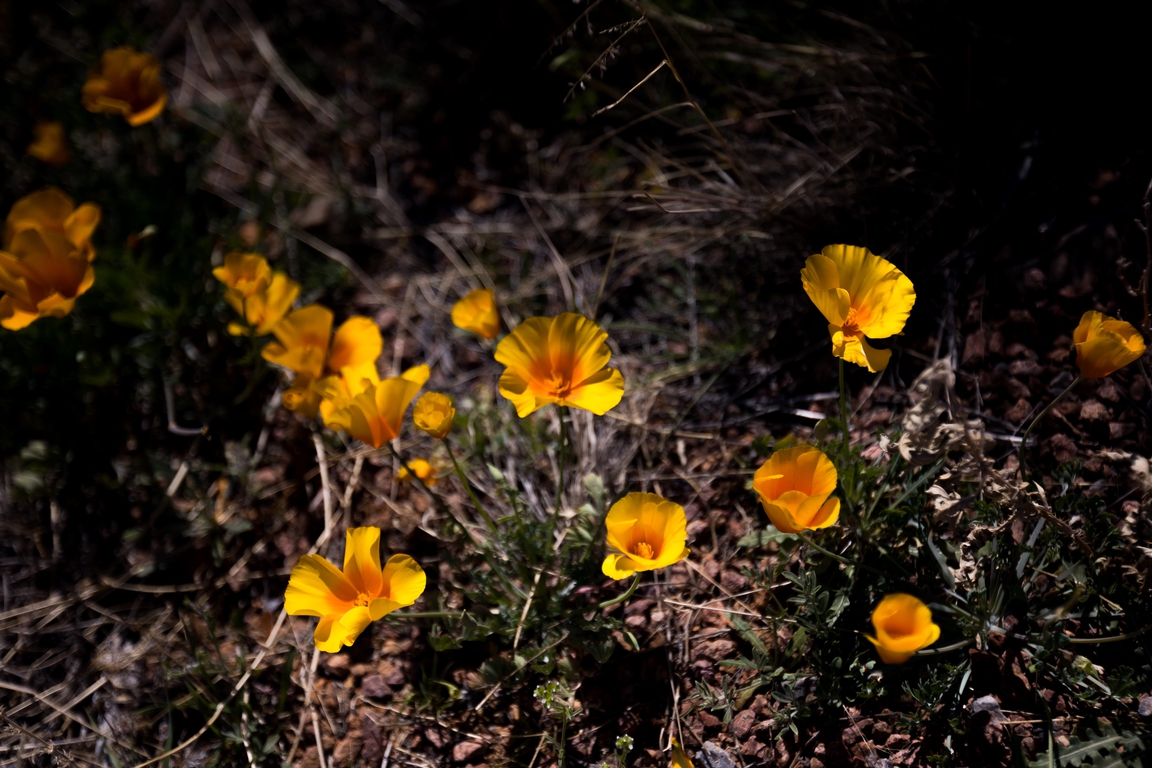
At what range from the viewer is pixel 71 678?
7.54 feet

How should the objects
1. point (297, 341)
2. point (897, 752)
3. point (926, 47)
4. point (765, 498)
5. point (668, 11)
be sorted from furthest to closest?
point (668, 11), point (926, 47), point (297, 341), point (897, 752), point (765, 498)

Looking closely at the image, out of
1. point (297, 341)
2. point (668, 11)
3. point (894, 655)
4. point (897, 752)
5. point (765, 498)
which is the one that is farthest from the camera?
point (668, 11)

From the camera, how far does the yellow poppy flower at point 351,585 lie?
1633 mm

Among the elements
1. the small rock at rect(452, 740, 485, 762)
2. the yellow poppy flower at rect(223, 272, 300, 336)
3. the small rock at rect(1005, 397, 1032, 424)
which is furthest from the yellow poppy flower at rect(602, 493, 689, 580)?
the yellow poppy flower at rect(223, 272, 300, 336)

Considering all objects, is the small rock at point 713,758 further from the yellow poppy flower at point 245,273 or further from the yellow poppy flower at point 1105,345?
the yellow poppy flower at point 245,273

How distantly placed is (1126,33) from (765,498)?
175 cm

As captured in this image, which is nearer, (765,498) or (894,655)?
→ (894,655)

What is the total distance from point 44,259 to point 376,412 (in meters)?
1.30

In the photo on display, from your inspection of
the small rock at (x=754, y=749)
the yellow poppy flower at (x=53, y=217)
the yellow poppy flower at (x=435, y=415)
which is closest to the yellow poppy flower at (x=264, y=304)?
the yellow poppy flower at (x=53, y=217)

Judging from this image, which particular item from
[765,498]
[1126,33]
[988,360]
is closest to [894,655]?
[765,498]

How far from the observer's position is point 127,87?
2768 millimetres

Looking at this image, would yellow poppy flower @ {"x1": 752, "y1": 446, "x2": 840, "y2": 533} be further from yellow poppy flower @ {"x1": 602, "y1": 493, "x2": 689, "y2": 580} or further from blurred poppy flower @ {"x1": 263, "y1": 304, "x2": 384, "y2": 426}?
blurred poppy flower @ {"x1": 263, "y1": 304, "x2": 384, "y2": 426}

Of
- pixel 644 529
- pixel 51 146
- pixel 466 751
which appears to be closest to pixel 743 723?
pixel 644 529

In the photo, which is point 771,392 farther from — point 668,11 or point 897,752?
point 668,11
